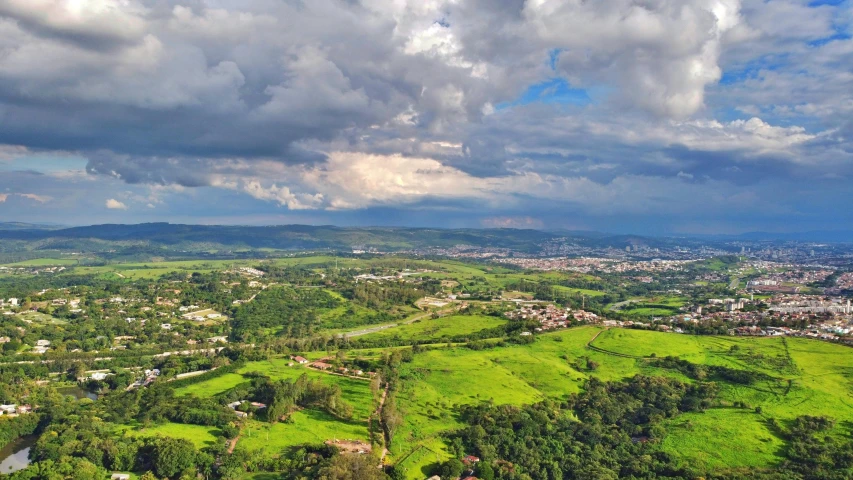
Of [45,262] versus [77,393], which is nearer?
[77,393]

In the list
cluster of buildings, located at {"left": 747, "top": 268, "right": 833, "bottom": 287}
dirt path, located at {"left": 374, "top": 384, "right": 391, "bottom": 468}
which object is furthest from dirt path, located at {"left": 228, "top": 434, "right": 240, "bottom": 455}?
cluster of buildings, located at {"left": 747, "top": 268, "right": 833, "bottom": 287}

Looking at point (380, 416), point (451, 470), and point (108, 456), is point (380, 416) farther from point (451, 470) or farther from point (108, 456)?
point (108, 456)

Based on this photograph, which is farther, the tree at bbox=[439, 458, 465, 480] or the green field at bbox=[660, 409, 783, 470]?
the green field at bbox=[660, 409, 783, 470]

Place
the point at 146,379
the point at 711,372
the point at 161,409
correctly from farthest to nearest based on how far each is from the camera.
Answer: the point at 146,379 → the point at 711,372 → the point at 161,409

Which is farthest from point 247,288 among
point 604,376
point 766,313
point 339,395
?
point 766,313

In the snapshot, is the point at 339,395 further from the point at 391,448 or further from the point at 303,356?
the point at 303,356

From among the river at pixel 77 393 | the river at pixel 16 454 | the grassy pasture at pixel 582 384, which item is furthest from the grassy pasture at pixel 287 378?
the river at pixel 16 454

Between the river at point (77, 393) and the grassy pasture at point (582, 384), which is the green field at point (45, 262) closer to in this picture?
the river at point (77, 393)

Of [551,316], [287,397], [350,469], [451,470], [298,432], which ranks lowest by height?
[298,432]

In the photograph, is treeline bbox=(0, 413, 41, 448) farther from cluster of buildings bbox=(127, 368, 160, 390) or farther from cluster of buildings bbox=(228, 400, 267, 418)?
cluster of buildings bbox=(228, 400, 267, 418)

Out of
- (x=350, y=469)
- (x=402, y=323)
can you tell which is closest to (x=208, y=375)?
(x=350, y=469)
